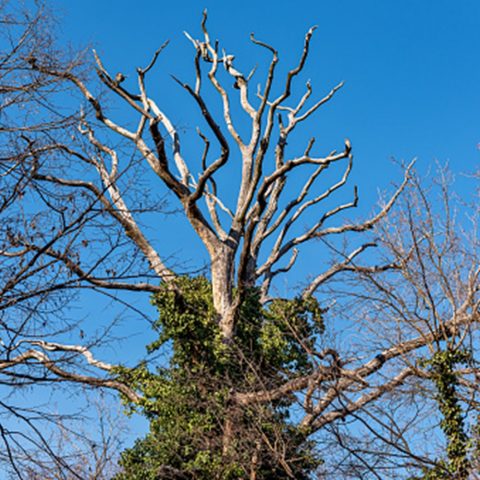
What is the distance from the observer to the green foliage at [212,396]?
412 inches

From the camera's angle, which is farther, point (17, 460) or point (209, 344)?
point (209, 344)

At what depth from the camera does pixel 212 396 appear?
10.9 metres

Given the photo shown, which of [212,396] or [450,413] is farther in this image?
[212,396]

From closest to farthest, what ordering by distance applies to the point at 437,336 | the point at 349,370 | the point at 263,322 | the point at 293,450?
the point at 437,336
the point at 349,370
the point at 293,450
the point at 263,322

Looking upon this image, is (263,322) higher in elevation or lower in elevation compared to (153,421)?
higher

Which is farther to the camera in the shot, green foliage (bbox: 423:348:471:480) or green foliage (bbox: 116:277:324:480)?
green foliage (bbox: 116:277:324:480)

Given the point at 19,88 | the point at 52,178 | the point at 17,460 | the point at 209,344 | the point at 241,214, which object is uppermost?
the point at 241,214

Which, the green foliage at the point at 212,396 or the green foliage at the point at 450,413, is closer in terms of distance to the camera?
the green foliage at the point at 450,413

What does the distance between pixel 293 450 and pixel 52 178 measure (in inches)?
276

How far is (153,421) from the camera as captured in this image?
11.1m

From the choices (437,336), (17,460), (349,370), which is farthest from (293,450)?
(17,460)

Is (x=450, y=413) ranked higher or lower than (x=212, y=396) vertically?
lower

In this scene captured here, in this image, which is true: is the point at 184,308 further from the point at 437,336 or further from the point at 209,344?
the point at 437,336

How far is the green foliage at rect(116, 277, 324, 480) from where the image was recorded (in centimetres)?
1047
